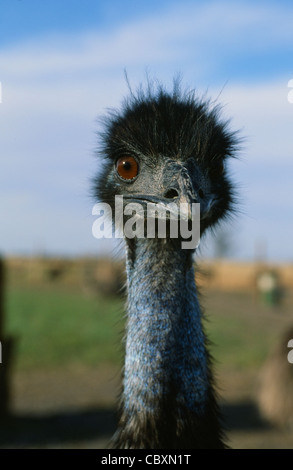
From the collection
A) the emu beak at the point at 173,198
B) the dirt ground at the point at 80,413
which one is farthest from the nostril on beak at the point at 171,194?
the dirt ground at the point at 80,413

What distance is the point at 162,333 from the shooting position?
193 centimetres

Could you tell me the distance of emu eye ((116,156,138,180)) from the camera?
206 centimetres

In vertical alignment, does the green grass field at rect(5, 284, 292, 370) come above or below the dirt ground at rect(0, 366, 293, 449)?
above

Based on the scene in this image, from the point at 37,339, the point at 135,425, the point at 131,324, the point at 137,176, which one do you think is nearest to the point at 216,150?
the point at 137,176

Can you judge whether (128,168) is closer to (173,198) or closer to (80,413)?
(173,198)

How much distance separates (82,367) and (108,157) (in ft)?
24.5

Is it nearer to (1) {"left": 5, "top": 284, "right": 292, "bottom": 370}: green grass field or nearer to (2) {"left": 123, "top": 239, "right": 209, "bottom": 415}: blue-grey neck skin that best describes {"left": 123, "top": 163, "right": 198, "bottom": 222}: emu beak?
(2) {"left": 123, "top": 239, "right": 209, "bottom": 415}: blue-grey neck skin

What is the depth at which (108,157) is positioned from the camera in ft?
7.22

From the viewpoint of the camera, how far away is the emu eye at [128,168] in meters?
2.06

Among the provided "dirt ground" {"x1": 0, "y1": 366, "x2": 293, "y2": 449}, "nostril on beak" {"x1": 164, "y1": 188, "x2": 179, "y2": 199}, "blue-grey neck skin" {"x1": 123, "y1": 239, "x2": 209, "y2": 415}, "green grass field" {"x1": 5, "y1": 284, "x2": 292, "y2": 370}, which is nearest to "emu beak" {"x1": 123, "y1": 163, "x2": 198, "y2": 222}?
"nostril on beak" {"x1": 164, "y1": 188, "x2": 179, "y2": 199}

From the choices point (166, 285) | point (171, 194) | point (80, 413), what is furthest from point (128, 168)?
point (80, 413)

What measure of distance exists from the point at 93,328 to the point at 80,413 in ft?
18.3

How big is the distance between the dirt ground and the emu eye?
3.24 meters

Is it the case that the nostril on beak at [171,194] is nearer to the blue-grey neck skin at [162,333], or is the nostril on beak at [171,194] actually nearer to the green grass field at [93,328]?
the blue-grey neck skin at [162,333]
